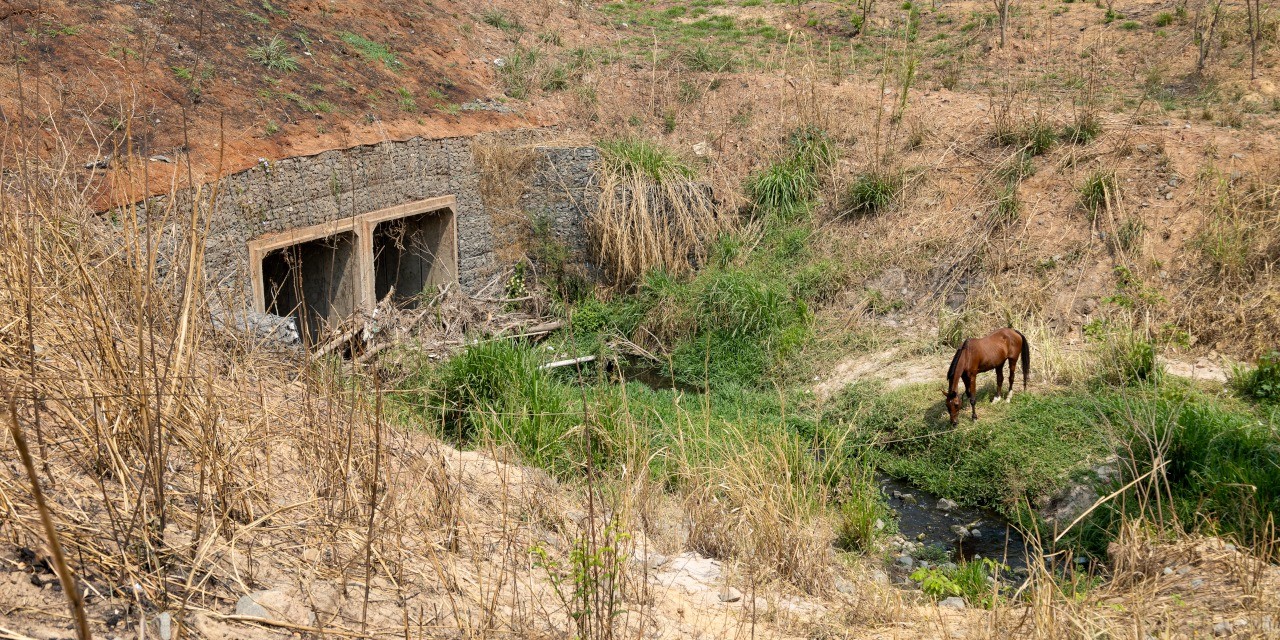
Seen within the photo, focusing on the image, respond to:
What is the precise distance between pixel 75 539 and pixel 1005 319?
8.64 meters

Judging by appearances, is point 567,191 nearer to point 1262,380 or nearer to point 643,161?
point 643,161

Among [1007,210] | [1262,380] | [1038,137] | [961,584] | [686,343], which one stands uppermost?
[1038,137]

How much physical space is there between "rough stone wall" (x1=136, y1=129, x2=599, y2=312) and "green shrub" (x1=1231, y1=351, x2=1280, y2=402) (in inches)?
268

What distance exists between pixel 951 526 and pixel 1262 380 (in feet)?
9.68

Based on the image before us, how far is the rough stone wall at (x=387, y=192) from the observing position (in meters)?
8.03

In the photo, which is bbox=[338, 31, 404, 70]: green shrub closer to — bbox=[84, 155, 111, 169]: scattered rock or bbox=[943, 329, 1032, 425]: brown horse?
bbox=[84, 155, 111, 169]: scattered rock

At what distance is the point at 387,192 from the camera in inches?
381

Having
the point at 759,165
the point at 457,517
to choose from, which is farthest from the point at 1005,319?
the point at 457,517

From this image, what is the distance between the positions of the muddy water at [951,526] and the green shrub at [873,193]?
4412 mm

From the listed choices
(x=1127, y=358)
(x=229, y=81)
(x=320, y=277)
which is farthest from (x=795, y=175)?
(x=229, y=81)

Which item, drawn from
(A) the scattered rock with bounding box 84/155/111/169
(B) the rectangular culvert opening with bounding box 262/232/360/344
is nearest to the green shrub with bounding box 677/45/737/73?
(B) the rectangular culvert opening with bounding box 262/232/360/344

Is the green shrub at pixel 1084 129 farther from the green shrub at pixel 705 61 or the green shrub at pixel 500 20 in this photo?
the green shrub at pixel 500 20

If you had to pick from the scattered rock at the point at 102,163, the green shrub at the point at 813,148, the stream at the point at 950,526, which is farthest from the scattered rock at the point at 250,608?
the green shrub at the point at 813,148

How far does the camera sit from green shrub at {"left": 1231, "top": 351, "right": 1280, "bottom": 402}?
7543mm
